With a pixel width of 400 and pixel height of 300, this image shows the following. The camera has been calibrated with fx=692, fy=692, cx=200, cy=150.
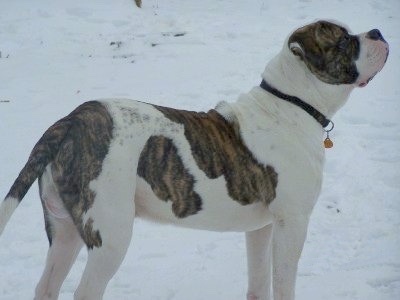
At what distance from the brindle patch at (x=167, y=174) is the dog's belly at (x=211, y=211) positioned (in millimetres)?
32

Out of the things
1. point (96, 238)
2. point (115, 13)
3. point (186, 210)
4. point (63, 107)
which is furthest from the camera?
point (115, 13)

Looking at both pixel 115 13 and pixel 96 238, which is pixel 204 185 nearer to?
pixel 96 238

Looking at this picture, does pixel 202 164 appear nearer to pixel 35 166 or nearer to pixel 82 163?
pixel 82 163

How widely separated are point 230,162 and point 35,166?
0.93 meters

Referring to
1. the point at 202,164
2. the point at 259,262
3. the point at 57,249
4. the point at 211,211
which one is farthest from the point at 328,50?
the point at 57,249

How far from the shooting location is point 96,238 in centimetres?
317

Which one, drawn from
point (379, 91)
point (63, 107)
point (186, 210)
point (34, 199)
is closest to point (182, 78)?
point (63, 107)

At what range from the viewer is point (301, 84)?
3582mm

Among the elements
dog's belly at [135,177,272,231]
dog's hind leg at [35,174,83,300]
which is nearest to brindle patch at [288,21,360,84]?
dog's belly at [135,177,272,231]

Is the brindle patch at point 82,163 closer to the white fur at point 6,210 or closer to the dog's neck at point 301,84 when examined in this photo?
the white fur at point 6,210

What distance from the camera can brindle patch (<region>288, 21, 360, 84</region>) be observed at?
11.6ft

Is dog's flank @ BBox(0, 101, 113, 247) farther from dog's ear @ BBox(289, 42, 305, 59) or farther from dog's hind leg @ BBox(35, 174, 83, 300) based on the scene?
dog's ear @ BBox(289, 42, 305, 59)

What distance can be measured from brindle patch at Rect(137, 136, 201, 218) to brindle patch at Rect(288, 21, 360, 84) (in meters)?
0.87

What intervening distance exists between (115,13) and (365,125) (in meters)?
4.98
